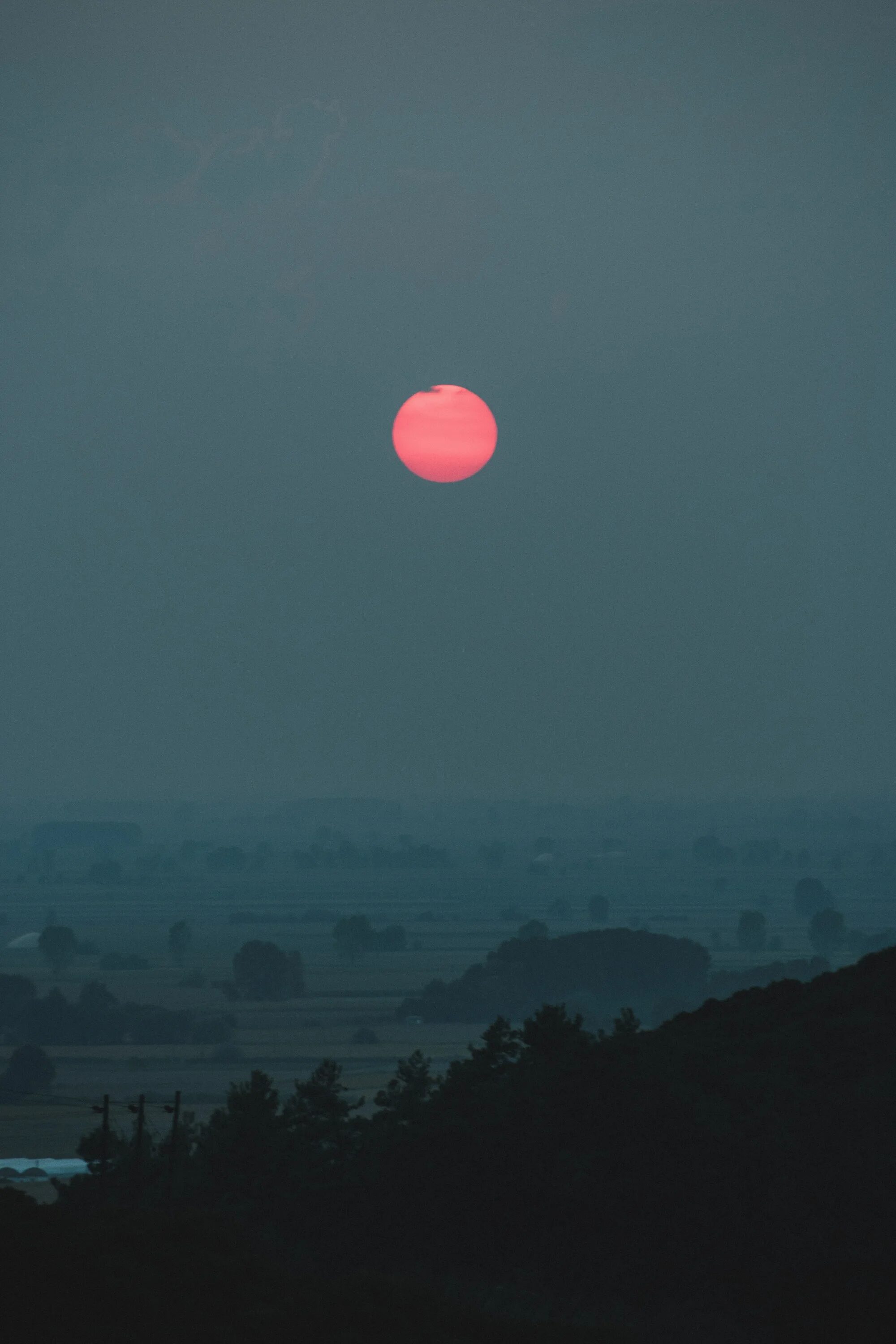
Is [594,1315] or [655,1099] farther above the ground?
[655,1099]

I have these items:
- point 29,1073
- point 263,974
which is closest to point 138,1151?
point 29,1073

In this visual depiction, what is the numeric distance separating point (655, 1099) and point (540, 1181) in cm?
306

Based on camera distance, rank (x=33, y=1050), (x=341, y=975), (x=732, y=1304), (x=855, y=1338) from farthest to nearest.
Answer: (x=341, y=975)
(x=33, y=1050)
(x=732, y=1304)
(x=855, y=1338)

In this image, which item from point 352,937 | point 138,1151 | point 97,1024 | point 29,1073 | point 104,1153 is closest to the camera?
point 104,1153

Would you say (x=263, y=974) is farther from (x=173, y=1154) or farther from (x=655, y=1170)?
(x=655, y=1170)

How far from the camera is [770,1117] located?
3384cm

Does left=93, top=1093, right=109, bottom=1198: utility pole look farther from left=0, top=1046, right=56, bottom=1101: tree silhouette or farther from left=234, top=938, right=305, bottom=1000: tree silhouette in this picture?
left=234, top=938, right=305, bottom=1000: tree silhouette

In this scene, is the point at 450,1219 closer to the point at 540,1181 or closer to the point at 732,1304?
the point at 540,1181

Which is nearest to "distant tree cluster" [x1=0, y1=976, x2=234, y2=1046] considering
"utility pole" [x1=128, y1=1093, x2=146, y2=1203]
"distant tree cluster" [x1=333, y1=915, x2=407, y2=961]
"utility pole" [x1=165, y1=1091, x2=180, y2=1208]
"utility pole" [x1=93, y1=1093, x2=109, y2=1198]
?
"distant tree cluster" [x1=333, y1=915, x2=407, y2=961]

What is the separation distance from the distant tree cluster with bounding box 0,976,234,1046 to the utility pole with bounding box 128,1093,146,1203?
81.5 metres

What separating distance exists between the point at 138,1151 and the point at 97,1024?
8892 centimetres

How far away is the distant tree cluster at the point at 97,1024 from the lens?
121375mm

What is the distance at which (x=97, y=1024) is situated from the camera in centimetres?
12388

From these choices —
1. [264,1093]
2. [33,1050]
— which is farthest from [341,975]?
[264,1093]
